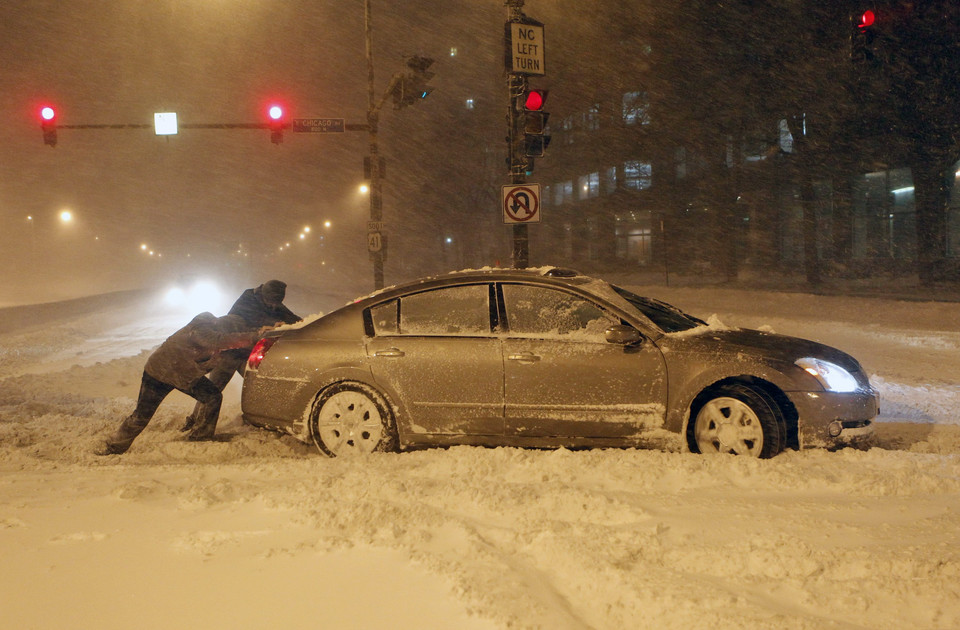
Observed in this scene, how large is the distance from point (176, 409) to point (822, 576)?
7184 mm

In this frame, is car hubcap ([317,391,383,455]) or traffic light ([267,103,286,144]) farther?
traffic light ([267,103,286,144])

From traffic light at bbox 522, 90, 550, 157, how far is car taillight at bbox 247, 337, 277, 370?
5714mm

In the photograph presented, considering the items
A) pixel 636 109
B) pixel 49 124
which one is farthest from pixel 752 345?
pixel 636 109

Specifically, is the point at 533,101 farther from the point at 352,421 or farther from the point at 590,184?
the point at 590,184

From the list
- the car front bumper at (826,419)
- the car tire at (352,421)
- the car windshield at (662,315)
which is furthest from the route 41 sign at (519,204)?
the car front bumper at (826,419)

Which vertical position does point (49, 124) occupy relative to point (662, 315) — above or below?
above

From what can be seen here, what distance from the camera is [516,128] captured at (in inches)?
429

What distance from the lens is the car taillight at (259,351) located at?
6270 millimetres

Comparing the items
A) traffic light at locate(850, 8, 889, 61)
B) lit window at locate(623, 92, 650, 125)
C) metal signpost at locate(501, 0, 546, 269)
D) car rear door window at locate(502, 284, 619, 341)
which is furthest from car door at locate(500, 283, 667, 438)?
lit window at locate(623, 92, 650, 125)

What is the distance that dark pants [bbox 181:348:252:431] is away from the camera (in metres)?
7.13

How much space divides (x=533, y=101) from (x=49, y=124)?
1444cm

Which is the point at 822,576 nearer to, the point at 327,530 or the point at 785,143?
the point at 327,530

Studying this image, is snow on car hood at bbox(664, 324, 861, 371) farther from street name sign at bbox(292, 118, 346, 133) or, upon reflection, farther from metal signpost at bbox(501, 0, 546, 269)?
street name sign at bbox(292, 118, 346, 133)

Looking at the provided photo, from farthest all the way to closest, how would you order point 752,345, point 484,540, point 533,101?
point 533,101, point 752,345, point 484,540
